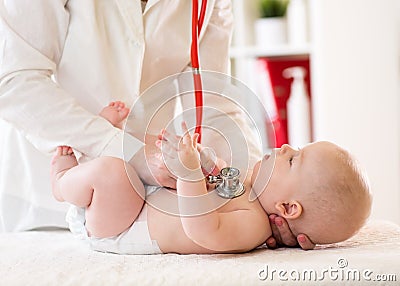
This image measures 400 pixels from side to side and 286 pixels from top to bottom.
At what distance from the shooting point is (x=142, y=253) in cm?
126

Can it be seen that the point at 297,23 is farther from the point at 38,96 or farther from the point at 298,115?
the point at 38,96

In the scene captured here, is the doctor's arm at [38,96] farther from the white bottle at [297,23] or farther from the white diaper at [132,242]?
the white bottle at [297,23]

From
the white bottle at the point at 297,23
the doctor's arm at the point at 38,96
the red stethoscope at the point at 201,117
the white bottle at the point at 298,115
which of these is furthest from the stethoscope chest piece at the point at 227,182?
the white bottle at the point at 297,23

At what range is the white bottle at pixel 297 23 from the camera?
126 inches

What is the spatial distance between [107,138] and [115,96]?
7.0 inches

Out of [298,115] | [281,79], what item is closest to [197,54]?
[298,115]

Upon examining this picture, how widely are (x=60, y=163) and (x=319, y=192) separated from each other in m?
0.48

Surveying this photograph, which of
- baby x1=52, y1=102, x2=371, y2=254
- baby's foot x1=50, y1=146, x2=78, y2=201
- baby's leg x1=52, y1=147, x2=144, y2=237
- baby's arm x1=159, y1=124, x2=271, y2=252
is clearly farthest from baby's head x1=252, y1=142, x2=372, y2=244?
baby's foot x1=50, y1=146, x2=78, y2=201

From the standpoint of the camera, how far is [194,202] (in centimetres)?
117

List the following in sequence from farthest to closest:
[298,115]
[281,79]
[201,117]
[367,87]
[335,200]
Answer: [281,79], [298,115], [367,87], [201,117], [335,200]

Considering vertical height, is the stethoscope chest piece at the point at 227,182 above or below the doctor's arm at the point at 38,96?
below

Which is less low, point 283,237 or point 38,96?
point 38,96

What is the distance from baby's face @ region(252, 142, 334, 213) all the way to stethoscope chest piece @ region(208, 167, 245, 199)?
0.06m

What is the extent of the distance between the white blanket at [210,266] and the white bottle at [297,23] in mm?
1980
